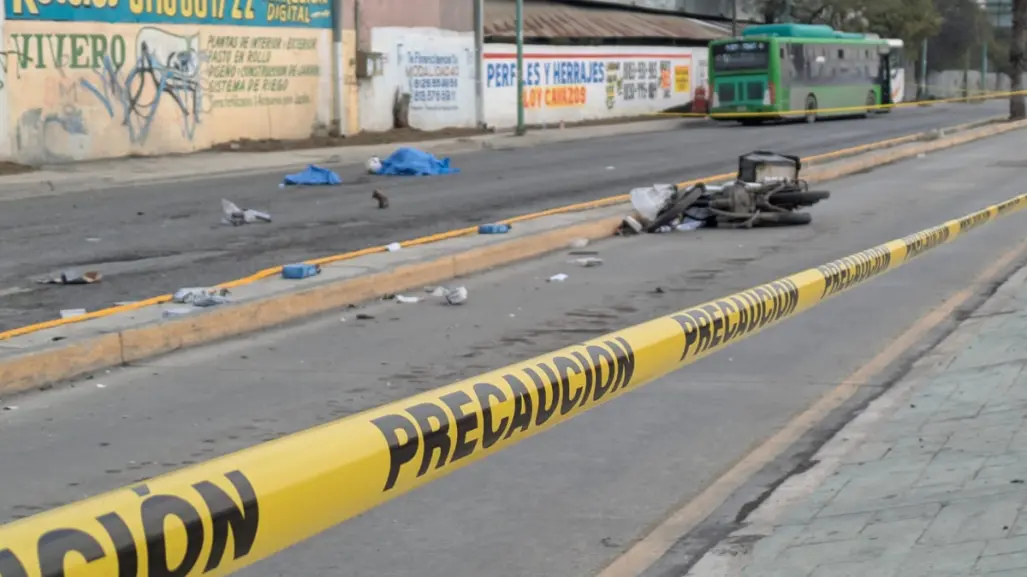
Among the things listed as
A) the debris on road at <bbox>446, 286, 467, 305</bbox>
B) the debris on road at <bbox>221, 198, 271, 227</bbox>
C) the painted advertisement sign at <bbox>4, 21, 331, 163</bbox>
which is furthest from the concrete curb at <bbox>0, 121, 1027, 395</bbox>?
the painted advertisement sign at <bbox>4, 21, 331, 163</bbox>

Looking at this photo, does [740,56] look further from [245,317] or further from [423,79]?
[245,317]

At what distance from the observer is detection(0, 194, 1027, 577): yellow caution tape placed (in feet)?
6.84

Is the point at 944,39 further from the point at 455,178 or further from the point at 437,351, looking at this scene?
the point at 437,351

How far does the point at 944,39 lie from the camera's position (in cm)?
9069

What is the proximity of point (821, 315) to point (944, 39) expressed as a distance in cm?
8588

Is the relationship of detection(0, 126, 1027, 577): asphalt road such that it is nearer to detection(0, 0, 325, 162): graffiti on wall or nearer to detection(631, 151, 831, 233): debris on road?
detection(631, 151, 831, 233): debris on road

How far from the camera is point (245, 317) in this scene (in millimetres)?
9594

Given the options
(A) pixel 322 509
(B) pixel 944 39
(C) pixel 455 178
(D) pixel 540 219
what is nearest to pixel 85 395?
(A) pixel 322 509

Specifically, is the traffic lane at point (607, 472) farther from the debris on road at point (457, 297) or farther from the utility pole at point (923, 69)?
the utility pole at point (923, 69)

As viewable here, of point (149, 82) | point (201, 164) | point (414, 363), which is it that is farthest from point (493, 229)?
point (149, 82)

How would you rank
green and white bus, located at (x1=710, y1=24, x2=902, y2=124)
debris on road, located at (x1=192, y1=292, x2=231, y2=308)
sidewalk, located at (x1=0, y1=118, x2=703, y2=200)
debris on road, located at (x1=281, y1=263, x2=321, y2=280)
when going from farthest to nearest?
green and white bus, located at (x1=710, y1=24, x2=902, y2=124) → sidewalk, located at (x1=0, y1=118, x2=703, y2=200) → debris on road, located at (x1=281, y1=263, x2=321, y2=280) → debris on road, located at (x1=192, y1=292, x2=231, y2=308)

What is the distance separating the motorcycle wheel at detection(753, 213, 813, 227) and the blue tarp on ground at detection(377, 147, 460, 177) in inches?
348

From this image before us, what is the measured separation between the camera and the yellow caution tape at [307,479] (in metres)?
2.09

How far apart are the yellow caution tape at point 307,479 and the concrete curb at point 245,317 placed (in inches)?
189
